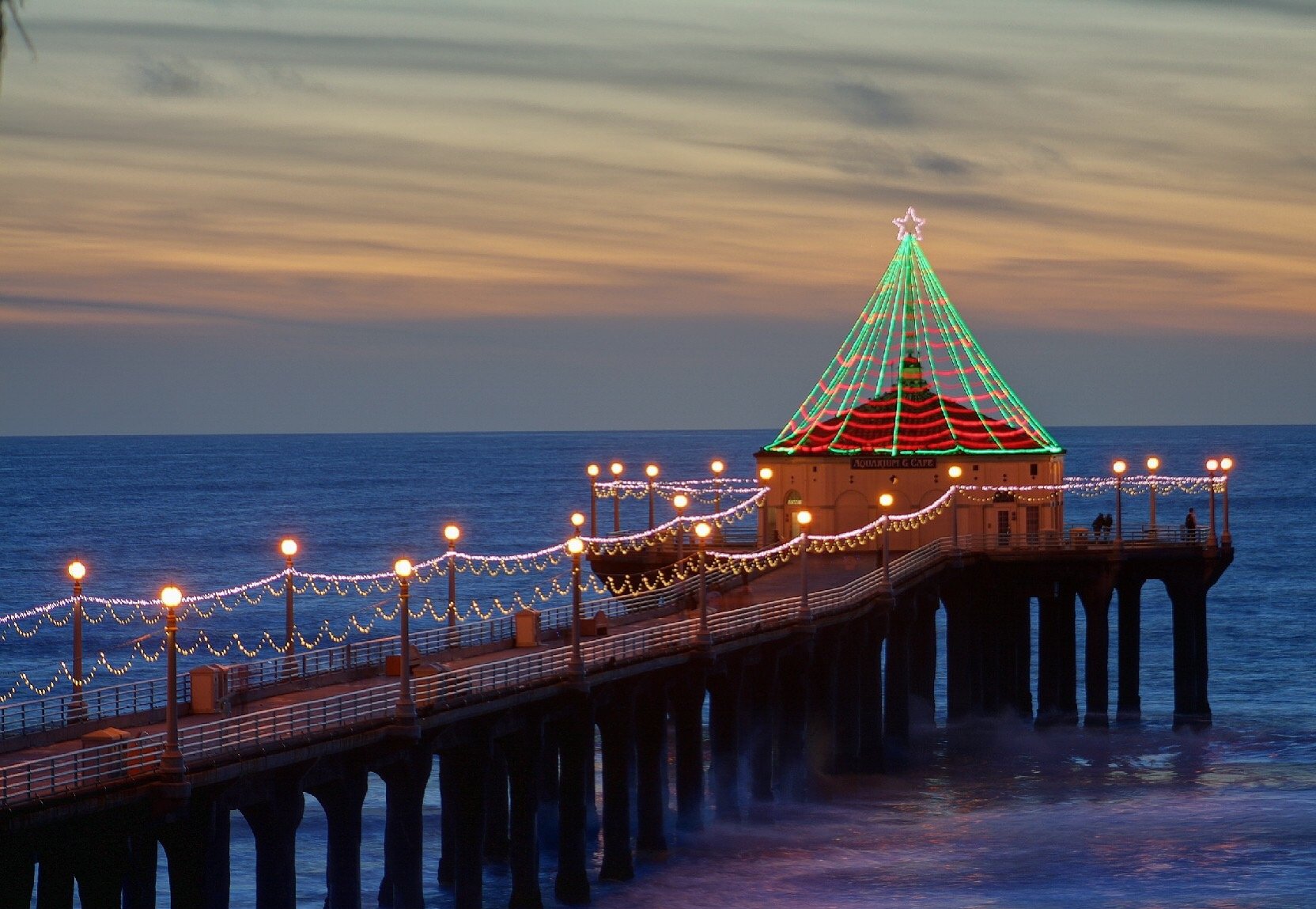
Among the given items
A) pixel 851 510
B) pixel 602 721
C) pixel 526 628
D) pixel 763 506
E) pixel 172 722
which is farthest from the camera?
pixel 763 506

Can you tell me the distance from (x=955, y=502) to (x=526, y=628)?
2120cm

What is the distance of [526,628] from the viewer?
46.3 metres

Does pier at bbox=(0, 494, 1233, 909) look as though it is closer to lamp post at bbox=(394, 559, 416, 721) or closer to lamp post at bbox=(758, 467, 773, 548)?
lamp post at bbox=(394, 559, 416, 721)

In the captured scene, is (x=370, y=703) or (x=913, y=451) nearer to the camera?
(x=370, y=703)

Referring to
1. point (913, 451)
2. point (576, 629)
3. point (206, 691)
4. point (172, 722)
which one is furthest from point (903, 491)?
point (172, 722)

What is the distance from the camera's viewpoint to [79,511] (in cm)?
18350

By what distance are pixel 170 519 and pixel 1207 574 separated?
12252 cm

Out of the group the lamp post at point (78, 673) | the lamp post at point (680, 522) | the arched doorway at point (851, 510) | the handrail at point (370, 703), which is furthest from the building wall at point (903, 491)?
the lamp post at point (78, 673)

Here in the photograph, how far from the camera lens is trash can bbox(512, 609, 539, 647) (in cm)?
4631

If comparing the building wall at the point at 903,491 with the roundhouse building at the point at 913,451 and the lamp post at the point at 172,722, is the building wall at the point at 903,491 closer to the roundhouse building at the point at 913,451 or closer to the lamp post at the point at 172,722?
the roundhouse building at the point at 913,451

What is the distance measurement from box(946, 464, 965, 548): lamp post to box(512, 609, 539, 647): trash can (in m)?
19.2

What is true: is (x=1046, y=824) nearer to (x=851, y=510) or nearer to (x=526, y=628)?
(x=526, y=628)

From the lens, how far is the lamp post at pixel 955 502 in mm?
63072

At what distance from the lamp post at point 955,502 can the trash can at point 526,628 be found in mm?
19213
